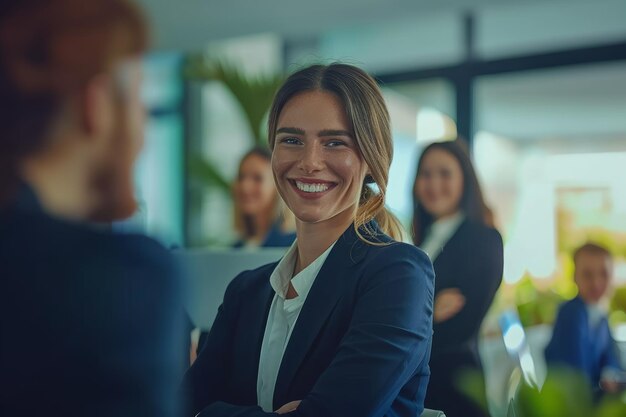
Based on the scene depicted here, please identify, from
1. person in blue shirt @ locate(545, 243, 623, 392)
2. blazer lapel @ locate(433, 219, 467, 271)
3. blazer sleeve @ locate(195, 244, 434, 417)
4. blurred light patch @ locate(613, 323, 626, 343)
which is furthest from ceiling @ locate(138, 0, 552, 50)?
blazer sleeve @ locate(195, 244, 434, 417)

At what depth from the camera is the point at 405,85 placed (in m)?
4.83

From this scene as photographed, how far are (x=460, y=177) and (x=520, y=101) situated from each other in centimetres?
327

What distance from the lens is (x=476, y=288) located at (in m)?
1.23

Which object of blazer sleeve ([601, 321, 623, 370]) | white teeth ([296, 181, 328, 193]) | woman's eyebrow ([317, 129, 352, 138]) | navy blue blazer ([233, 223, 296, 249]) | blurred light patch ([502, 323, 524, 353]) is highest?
woman's eyebrow ([317, 129, 352, 138])

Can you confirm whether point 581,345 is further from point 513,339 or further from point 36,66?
point 36,66

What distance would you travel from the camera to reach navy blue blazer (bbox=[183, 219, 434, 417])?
894 millimetres

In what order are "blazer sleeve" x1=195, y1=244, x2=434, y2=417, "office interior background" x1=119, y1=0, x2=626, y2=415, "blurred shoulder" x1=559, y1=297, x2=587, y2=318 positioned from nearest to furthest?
"blazer sleeve" x1=195, y1=244, x2=434, y2=417
"blurred shoulder" x1=559, y1=297, x2=587, y2=318
"office interior background" x1=119, y1=0, x2=626, y2=415

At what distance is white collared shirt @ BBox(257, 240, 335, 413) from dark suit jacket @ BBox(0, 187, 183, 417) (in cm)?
55

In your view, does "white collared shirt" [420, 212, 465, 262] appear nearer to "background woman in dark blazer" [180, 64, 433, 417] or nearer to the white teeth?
"background woman in dark blazer" [180, 64, 433, 417]

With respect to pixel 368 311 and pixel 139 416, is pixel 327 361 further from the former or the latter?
pixel 139 416

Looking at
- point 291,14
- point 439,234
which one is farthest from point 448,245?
point 291,14

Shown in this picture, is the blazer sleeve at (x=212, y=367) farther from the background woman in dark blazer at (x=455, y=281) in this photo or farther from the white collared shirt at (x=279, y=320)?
the background woman in dark blazer at (x=455, y=281)

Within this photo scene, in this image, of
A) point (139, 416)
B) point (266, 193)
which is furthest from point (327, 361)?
point (266, 193)

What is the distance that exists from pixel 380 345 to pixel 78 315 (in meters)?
0.51
